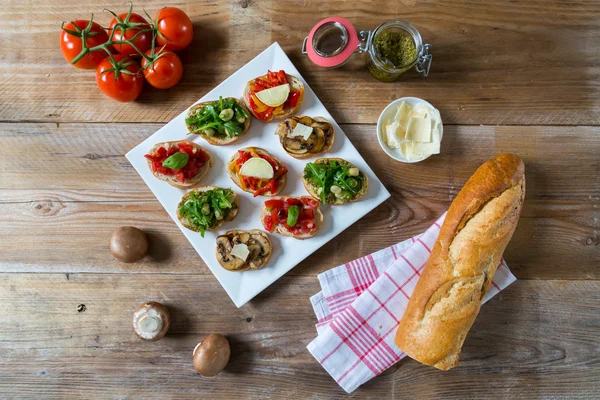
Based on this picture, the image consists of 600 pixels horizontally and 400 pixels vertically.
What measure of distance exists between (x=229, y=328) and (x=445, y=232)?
4.44 feet

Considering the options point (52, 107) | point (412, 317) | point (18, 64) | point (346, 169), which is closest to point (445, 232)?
point (412, 317)

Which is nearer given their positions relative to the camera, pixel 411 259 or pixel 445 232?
pixel 445 232

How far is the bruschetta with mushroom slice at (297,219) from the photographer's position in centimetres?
238

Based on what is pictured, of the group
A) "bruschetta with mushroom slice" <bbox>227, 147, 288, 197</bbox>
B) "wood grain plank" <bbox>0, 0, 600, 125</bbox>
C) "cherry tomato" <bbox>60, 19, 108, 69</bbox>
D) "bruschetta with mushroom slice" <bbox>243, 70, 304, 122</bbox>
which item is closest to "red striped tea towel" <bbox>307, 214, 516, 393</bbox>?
"bruschetta with mushroom slice" <bbox>227, 147, 288, 197</bbox>

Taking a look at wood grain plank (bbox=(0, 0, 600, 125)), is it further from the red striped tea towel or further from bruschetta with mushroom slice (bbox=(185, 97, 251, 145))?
the red striped tea towel

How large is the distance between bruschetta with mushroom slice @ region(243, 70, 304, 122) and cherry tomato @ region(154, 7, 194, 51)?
1.42ft

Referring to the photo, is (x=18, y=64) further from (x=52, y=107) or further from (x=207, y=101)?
(x=207, y=101)

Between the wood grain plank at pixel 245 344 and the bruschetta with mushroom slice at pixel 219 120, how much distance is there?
84cm

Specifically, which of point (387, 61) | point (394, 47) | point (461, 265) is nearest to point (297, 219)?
point (461, 265)

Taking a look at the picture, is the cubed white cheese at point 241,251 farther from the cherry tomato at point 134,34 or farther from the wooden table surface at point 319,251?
the cherry tomato at point 134,34

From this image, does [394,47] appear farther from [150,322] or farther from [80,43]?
[150,322]

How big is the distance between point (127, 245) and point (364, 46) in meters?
1.74

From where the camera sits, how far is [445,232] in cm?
220

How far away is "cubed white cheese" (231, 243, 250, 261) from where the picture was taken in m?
2.34
